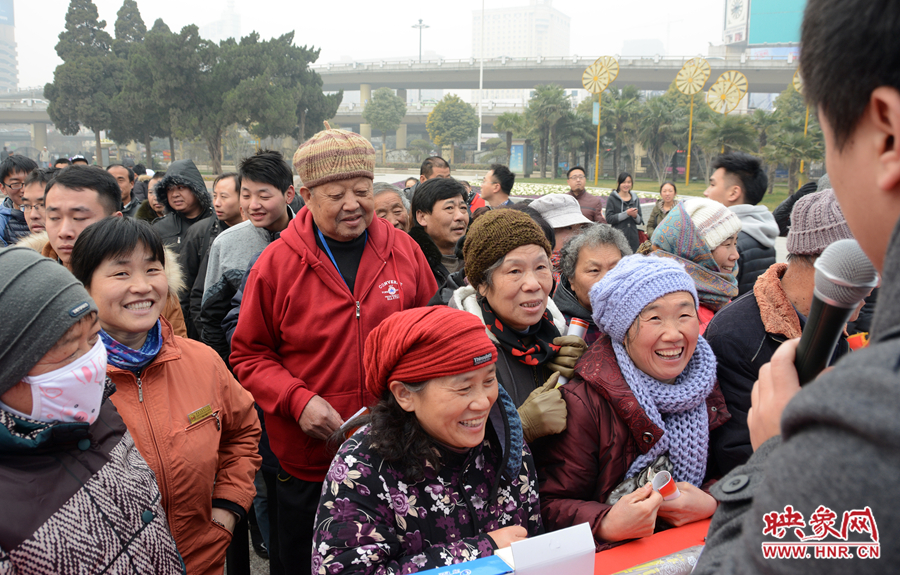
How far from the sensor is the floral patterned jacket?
1.64 m

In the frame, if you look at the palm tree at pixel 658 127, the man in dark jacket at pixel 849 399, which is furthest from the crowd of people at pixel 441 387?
the palm tree at pixel 658 127

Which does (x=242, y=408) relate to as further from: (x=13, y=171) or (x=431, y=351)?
(x=13, y=171)

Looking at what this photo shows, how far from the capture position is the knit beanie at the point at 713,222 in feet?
11.0

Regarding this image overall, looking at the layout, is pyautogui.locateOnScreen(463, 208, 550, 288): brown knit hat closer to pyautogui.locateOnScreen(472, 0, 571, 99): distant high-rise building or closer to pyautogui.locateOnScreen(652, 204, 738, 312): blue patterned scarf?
pyautogui.locateOnScreen(652, 204, 738, 312): blue patterned scarf

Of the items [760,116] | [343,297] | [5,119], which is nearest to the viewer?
[343,297]

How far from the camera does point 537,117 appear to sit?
45.2 m

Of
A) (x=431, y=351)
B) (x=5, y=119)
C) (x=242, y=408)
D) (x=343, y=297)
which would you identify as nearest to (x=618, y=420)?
(x=431, y=351)

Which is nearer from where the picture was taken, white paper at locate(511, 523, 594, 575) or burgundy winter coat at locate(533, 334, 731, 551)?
white paper at locate(511, 523, 594, 575)

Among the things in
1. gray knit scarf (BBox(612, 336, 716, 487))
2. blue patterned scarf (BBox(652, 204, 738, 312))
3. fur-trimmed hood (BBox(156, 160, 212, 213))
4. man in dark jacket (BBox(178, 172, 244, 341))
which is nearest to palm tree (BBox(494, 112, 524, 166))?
fur-trimmed hood (BBox(156, 160, 212, 213))

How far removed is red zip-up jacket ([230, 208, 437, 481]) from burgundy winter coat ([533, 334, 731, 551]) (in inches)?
36.3

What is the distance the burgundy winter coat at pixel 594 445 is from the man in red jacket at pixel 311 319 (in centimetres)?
87

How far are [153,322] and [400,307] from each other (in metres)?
1.03

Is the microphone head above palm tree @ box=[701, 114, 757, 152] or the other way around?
the other way around

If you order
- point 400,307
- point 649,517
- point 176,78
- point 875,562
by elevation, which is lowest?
point 649,517
